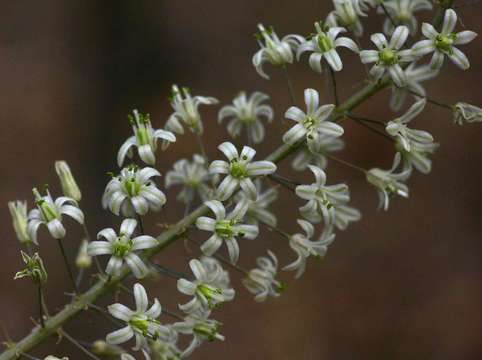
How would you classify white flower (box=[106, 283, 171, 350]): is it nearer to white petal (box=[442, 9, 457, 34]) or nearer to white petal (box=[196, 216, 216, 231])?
white petal (box=[196, 216, 216, 231])

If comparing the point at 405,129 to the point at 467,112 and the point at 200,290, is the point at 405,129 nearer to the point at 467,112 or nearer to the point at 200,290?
the point at 467,112

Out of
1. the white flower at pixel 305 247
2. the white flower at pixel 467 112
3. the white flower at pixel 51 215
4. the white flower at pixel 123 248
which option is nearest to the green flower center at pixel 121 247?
the white flower at pixel 123 248

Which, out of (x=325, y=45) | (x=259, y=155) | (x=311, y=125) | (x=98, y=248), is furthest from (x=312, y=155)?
(x=259, y=155)

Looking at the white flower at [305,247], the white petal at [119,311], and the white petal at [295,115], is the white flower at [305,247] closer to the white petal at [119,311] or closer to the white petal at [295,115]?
the white petal at [295,115]

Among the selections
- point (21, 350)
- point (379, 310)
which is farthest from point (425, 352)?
point (21, 350)

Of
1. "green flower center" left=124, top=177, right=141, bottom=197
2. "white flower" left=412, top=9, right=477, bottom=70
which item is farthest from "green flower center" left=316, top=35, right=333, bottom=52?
"green flower center" left=124, top=177, right=141, bottom=197

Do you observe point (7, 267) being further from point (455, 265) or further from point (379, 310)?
point (455, 265)

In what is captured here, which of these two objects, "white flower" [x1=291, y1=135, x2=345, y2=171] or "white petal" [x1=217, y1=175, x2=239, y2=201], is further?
"white flower" [x1=291, y1=135, x2=345, y2=171]
